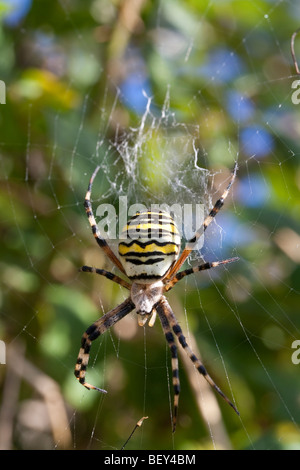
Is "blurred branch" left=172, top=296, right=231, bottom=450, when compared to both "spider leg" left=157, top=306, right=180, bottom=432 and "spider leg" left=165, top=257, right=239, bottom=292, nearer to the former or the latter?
"spider leg" left=157, top=306, right=180, bottom=432

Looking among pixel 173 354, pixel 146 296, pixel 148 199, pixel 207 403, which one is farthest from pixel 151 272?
pixel 148 199

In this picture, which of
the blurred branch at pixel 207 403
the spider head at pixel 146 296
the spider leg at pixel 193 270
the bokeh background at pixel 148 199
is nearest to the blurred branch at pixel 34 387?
the bokeh background at pixel 148 199

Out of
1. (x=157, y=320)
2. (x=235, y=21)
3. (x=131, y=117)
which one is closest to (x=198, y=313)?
(x=157, y=320)

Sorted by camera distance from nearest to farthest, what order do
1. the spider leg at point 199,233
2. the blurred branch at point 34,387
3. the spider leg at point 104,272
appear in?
the spider leg at point 199,233 → the spider leg at point 104,272 → the blurred branch at point 34,387

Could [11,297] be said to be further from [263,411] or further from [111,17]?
[111,17]

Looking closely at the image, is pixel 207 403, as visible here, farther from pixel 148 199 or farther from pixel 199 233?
pixel 148 199

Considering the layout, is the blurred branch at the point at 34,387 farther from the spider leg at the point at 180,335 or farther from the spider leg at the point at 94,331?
the spider leg at the point at 180,335
